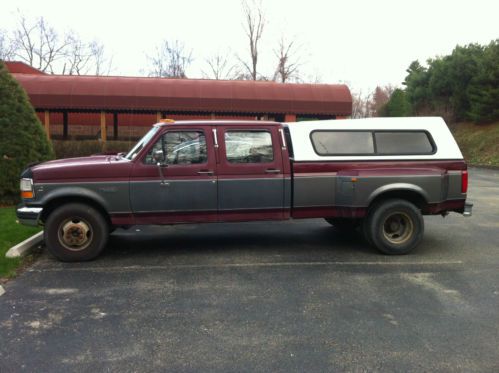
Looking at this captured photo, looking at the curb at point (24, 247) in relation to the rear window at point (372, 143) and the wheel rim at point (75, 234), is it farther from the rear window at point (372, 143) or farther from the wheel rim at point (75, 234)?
the rear window at point (372, 143)

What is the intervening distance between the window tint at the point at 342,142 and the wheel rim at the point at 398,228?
3.48 ft

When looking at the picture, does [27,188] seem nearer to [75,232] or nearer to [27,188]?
[27,188]

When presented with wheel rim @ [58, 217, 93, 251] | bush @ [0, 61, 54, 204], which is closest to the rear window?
wheel rim @ [58, 217, 93, 251]

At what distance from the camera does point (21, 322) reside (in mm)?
4012

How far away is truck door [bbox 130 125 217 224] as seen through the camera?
584 cm

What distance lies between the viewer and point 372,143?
251 inches

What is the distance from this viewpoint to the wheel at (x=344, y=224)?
7.48 meters

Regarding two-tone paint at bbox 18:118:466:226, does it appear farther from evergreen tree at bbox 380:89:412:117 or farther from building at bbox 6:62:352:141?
evergreen tree at bbox 380:89:412:117

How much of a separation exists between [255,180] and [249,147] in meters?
0.50

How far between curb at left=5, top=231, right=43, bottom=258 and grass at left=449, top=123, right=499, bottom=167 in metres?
26.7

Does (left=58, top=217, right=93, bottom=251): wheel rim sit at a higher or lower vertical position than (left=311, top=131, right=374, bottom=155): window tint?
lower

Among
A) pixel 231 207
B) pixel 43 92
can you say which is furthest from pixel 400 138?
pixel 43 92

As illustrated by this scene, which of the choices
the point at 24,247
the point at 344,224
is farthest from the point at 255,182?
the point at 24,247

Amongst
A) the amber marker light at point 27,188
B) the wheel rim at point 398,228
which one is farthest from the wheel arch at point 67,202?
the wheel rim at point 398,228
